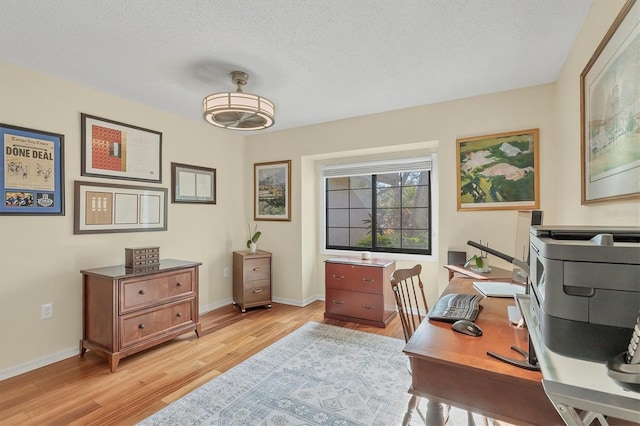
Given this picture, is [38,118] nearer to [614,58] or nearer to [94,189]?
[94,189]

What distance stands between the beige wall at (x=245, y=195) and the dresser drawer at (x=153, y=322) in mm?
615

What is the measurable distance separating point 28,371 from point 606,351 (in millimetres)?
3477

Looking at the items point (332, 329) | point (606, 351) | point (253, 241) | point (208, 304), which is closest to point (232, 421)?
point (332, 329)

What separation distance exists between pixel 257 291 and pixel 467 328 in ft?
10.0

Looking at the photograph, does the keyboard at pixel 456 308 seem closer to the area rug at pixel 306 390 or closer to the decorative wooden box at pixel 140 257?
the area rug at pixel 306 390

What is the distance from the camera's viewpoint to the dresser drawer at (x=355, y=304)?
3242 mm

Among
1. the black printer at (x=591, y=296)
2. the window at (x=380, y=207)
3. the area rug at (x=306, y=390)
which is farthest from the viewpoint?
the window at (x=380, y=207)

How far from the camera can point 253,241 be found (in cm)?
412

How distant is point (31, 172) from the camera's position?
240cm

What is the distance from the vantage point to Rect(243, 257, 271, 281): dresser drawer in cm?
382

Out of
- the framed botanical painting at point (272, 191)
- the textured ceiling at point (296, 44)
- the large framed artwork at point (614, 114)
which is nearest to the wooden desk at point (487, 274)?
the large framed artwork at point (614, 114)

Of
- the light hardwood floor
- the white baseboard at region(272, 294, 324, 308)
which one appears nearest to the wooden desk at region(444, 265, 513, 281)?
the light hardwood floor

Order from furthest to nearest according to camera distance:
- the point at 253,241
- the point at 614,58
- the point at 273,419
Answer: the point at 253,241, the point at 273,419, the point at 614,58

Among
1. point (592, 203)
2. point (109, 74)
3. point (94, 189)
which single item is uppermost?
point (109, 74)
